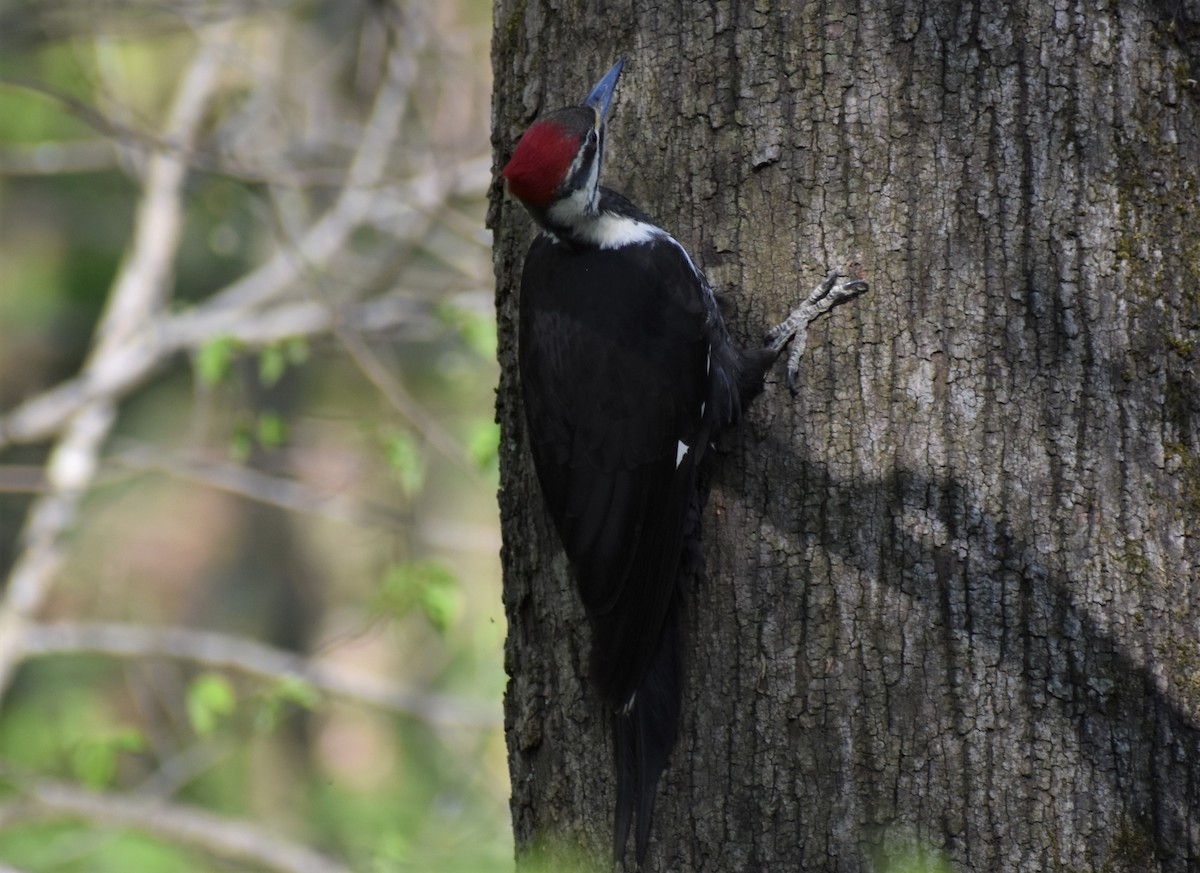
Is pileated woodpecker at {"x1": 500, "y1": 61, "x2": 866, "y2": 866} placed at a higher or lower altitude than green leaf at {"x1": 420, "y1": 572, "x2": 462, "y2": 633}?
higher

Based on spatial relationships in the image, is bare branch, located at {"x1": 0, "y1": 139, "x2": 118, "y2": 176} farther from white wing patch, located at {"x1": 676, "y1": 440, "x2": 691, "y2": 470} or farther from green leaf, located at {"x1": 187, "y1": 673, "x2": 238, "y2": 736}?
white wing patch, located at {"x1": 676, "y1": 440, "x2": 691, "y2": 470}

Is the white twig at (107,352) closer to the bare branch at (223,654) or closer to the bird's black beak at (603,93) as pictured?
the bare branch at (223,654)

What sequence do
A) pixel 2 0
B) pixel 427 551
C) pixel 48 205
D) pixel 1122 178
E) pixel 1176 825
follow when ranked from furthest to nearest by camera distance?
pixel 48 205, pixel 2 0, pixel 427 551, pixel 1122 178, pixel 1176 825

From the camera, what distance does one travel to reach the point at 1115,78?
1.63m

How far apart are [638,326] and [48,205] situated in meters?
7.39

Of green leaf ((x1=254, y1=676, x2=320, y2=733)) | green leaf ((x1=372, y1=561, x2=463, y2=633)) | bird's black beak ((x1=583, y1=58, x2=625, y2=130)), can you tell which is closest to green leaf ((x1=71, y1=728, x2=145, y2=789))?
green leaf ((x1=254, y1=676, x2=320, y2=733))

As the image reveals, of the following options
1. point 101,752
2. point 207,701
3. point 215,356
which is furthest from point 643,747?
point 101,752

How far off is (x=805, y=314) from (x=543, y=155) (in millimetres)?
587

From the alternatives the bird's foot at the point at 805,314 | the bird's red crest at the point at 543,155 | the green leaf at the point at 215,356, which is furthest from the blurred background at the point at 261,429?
the bird's foot at the point at 805,314

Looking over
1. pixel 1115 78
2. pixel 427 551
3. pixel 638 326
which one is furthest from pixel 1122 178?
pixel 427 551

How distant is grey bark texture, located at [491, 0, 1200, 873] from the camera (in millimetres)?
1553

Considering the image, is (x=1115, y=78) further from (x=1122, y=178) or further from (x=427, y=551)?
(x=427, y=551)

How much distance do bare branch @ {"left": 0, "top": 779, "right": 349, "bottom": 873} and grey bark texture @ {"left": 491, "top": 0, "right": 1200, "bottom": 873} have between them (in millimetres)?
3057

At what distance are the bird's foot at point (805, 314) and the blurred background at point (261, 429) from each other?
1.46 m
